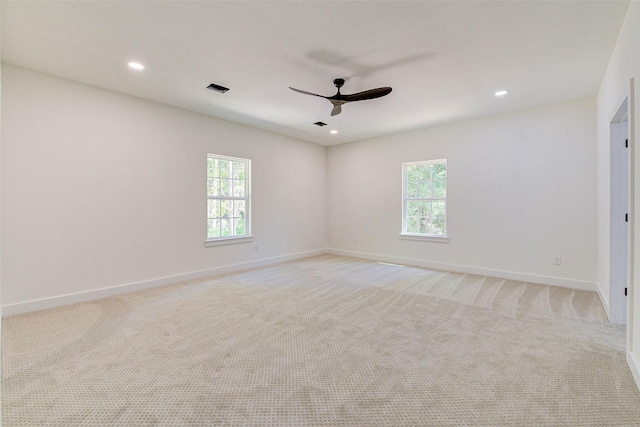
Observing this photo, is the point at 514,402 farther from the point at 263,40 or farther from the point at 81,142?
the point at 81,142

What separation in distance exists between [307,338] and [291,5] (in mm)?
2682

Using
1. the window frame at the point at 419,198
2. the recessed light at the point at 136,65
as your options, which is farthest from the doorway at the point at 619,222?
the recessed light at the point at 136,65

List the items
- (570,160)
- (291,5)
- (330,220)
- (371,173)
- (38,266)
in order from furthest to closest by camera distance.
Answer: (330,220) → (371,173) → (570,160) → (38,266) → (291,5)

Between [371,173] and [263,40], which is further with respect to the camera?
[371,173]

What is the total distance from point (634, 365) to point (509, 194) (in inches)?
117

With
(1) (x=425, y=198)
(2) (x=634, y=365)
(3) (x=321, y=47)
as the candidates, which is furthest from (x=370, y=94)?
(1) (x=425, y=198)

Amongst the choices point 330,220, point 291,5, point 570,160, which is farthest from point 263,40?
point 330,220

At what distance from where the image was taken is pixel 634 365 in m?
2.07

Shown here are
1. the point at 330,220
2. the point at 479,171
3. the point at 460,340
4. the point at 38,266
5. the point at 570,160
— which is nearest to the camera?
the point at 460,340

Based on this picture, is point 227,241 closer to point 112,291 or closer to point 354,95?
point 112,291

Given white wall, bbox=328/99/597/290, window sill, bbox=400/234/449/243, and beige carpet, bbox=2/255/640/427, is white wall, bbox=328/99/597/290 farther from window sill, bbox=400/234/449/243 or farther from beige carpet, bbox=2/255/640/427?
beige carpet, bbox=2/255/640/427

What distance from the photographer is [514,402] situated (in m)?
1.87

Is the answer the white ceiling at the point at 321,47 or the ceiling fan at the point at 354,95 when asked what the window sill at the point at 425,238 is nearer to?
the white ceiling at the point at 321,47

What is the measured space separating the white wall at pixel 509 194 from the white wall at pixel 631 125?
556mm
